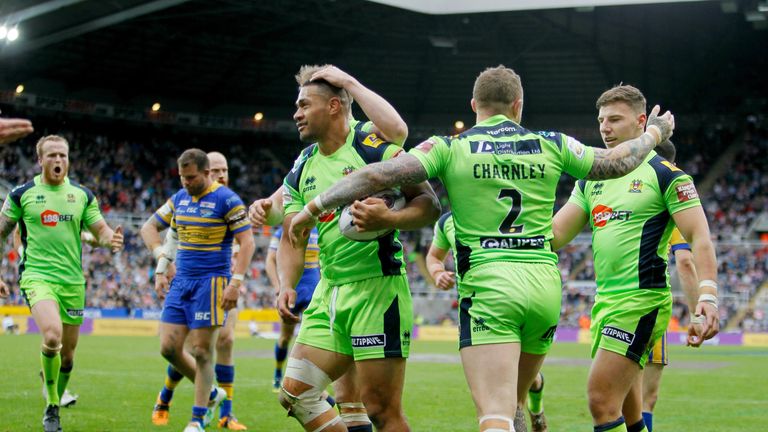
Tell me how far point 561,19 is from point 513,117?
3646 cm

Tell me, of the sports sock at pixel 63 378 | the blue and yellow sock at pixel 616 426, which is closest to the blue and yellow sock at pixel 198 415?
the sports sock at pixel 63 378

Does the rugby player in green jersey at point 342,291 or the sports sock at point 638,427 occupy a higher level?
the rugby player in green jersey at point 342,291

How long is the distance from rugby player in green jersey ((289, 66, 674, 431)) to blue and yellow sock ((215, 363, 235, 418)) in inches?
211

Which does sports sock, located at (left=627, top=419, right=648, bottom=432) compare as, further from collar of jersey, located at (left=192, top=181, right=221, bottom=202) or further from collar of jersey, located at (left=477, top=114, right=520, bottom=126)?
collar of jersey, located at (left=192, top=181, right=221, bottom=202)

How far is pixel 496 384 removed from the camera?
4586 millimetres

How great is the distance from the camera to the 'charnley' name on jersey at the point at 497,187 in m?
4.84

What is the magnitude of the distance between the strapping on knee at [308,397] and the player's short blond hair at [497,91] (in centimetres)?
198

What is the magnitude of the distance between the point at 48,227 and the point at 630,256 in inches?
256

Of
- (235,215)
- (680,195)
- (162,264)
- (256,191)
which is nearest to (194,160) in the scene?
(235,215)

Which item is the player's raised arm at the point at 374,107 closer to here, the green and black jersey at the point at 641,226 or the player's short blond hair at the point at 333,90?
the player's short blond hair at the point at 333,90

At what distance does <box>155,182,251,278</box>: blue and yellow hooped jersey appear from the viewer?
30.5 ft

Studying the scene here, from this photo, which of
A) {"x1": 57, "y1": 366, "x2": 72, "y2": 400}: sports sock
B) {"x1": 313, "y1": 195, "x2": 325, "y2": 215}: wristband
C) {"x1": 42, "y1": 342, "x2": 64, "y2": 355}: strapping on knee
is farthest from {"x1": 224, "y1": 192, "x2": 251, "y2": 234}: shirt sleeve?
{"x1": 313, "y1": 195, "x2": 325, "y2": 215}: wristband

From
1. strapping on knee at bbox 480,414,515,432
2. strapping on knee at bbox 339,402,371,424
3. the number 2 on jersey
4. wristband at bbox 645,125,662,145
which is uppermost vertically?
wristband at bbox 645,125,662,145

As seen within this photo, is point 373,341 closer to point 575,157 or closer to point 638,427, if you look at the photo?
point 575,157
